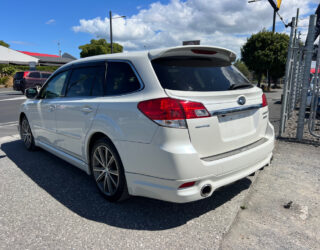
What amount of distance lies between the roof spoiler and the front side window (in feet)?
6.43

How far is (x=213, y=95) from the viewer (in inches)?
102

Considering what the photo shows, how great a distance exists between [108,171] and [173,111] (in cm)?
120

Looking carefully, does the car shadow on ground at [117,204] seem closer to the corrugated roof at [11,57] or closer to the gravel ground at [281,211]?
the gravel ground at [281,211]

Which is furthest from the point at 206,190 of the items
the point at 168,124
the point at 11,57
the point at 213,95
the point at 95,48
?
the point at 11,57

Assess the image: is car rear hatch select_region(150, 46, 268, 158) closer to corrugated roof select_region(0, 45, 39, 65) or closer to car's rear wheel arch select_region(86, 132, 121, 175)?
car's rear wheel arch select_region(86, 132, 121, 175)

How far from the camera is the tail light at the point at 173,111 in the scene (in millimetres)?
2369

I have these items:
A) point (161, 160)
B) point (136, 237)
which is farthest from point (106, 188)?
point (161, 160)

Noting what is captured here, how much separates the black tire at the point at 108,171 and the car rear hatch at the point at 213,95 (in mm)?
929

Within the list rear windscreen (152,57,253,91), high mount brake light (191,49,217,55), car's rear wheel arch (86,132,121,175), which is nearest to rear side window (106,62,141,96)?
rear windscreen (152,57,253,91)

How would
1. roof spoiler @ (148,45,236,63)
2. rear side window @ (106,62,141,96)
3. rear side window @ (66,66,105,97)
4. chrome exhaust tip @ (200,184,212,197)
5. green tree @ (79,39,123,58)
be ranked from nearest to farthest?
chrome exhaust tip @ (200,184,212,197) < roof spoiler @ (148,45,236,63) < rear side window @ (106,62,141,96) < rear side window @ (66,66,105,97) < green tree @ (79,39,123,58)

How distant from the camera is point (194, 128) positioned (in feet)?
7.89

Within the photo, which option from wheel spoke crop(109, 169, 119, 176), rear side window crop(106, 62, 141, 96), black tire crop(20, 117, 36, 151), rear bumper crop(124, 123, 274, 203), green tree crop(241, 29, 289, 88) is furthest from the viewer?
green tree crop(241, 29, 289, 88)

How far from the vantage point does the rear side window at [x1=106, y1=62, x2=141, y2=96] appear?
279 centimetres

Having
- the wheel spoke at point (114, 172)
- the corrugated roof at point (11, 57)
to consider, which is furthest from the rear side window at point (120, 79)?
the corrugated roof at point (11, 57)
